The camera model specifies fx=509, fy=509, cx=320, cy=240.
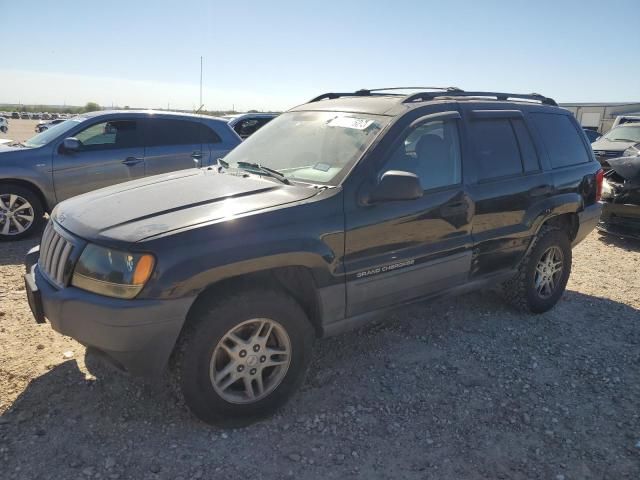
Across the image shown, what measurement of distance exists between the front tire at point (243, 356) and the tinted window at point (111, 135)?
16.9ft

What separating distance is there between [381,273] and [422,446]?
1.05m

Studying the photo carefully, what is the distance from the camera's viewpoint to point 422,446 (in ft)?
9.42

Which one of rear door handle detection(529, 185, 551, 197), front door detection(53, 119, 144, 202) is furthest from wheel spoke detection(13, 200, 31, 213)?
rear door handle detection(529, 185, 551, 197)

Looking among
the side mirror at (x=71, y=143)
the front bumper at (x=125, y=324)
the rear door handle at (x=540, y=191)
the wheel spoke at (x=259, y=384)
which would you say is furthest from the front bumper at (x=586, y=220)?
the side mirror at (x=71, y=143)

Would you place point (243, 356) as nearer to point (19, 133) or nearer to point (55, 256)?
point (55, 256)

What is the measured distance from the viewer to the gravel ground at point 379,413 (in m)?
2.69

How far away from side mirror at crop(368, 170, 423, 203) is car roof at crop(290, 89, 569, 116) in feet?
2.03

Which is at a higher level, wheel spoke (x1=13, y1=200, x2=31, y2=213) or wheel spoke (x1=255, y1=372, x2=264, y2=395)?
wheel spoke (x1=13, y1=200, x2=31, y2=213)

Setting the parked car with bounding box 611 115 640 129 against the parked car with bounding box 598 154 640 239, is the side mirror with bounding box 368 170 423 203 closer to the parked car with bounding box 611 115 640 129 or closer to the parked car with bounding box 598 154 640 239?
the parked car with bounding box 598 154 640 239

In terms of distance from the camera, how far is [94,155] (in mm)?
6891

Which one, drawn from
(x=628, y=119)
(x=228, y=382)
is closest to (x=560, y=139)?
(x=228, y=382)

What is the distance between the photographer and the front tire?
8.87 feet

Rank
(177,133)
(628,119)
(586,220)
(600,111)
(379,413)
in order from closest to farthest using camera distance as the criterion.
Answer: (379,413) → (586,220) → (177,133) → (628,119) → (600,111)

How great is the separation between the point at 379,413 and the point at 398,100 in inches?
85.4
